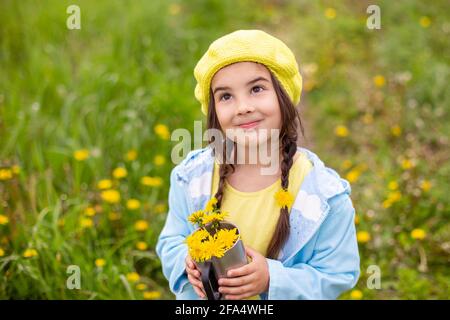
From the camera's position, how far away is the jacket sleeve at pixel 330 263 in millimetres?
1597

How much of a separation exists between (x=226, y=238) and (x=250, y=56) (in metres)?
0.55

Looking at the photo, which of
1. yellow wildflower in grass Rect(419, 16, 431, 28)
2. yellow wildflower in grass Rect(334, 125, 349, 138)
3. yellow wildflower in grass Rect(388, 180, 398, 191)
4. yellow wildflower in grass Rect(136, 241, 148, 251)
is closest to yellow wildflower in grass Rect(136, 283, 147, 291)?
yellow wildflower in grass Rect(136, 241, 148, 251)

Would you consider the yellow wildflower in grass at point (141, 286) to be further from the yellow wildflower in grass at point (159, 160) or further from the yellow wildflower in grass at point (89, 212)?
the yellow wildflower in grass at point (159, 160)

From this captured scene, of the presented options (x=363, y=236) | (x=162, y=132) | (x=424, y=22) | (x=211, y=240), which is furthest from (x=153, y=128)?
(x=424, y=22)

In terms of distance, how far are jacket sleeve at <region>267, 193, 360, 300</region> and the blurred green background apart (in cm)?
72

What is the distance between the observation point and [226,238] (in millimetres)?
1410

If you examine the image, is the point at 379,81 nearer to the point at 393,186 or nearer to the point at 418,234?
the point at 393,186

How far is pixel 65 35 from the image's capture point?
3.84 meters

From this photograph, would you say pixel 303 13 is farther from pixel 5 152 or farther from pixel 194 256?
pixel 194 256

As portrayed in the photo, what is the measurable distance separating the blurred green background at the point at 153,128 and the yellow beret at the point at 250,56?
1134 millimetres

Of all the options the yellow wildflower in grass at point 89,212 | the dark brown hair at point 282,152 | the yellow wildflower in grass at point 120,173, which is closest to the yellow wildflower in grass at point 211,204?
the dark brown hair at point 282,152

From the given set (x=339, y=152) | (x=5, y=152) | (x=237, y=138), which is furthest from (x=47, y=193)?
(x=339, y=152)

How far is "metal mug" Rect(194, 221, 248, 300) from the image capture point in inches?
56.5

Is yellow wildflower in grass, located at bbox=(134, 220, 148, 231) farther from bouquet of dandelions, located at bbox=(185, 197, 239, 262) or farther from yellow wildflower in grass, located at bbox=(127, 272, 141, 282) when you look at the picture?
bouquet of dandelions, located at bbox=(185, 197, 239, 262)
